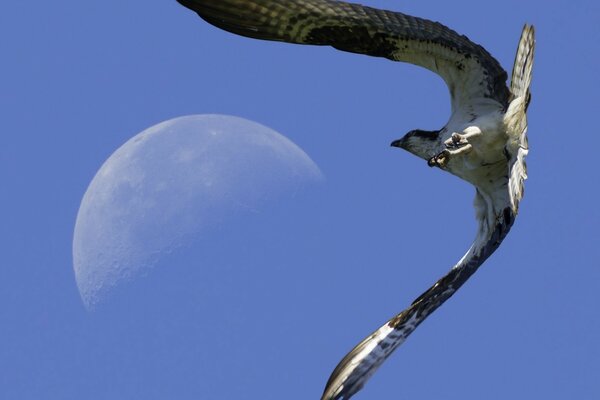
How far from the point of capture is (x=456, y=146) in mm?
24000

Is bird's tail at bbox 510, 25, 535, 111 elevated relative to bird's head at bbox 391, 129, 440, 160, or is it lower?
elevated

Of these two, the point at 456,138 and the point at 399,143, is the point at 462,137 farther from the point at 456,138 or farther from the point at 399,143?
the point at 399,143

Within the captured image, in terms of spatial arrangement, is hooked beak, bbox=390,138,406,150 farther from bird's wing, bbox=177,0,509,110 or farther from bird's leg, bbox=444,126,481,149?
bird's wing, bbox=177,0,509,110

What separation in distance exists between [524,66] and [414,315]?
2.02m

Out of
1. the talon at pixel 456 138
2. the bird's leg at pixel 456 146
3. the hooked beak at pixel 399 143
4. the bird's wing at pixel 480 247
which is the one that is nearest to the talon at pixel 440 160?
the bird's leg at pixel 456 146

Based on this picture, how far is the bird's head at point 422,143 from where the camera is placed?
24.5m

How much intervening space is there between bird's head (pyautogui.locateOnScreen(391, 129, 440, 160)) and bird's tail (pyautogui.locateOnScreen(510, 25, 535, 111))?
1.08 meters

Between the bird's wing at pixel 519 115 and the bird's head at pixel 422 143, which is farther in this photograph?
the bird's head at pixel 422 143

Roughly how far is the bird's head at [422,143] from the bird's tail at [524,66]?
1.08 m

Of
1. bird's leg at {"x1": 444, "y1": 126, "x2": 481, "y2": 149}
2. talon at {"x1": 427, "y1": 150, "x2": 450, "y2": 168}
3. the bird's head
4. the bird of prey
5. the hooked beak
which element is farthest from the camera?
the hooked beak

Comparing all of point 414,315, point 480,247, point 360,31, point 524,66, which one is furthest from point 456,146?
point 414,315

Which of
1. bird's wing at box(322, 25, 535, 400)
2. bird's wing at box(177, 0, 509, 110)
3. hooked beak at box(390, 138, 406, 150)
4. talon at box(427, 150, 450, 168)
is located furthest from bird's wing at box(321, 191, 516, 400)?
bird's wing at box(177, 0, 509, 110)

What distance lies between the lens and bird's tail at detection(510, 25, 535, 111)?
23375mm

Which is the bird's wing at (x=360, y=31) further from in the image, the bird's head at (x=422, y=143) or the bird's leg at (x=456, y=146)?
the bird's head at (x=422, y=143)
